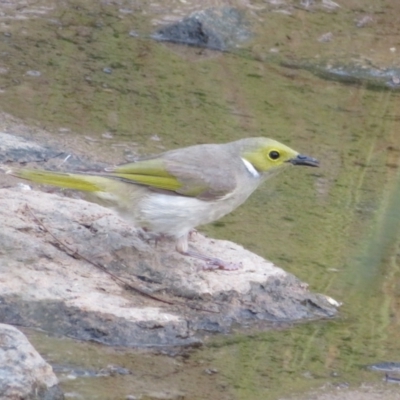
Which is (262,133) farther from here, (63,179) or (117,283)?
(117,283)

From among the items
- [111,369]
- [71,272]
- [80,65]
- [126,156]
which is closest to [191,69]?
[80,65]

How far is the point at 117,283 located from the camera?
5.78m

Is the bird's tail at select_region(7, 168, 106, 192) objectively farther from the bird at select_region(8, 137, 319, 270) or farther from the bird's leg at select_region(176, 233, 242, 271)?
the bird's leg at select_region(176, 233, 242, 271)

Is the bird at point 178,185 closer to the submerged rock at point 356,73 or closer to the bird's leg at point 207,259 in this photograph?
the bird's leg at point 207,259

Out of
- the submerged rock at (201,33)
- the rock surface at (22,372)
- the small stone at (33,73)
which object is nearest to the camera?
the rock surface at (22,372)

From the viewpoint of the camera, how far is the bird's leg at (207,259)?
608 centimetres

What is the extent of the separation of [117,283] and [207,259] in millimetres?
606

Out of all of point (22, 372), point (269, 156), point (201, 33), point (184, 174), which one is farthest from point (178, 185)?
point (201, 33)

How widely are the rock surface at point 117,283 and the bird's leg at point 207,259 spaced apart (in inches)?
1.6

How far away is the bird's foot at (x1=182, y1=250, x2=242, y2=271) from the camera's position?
6.07 m

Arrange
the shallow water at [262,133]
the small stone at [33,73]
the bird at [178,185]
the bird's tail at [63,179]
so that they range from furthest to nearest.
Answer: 1. the small stone at [33,73]
2. the bird at [178,185]
3. the bird's tail at [63,179]
4. the shallow water at [262,133]

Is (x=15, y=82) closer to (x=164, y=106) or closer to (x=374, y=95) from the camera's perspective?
(x=164, y=106)

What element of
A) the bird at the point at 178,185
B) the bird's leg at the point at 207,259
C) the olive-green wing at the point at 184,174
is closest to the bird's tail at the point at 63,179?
the bird at the point at 178,185

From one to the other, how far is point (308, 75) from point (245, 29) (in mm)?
1229
